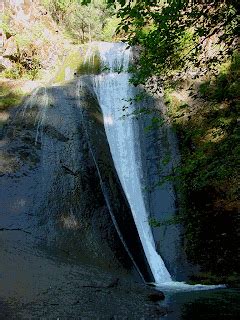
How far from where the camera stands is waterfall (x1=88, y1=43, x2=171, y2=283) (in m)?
11.0

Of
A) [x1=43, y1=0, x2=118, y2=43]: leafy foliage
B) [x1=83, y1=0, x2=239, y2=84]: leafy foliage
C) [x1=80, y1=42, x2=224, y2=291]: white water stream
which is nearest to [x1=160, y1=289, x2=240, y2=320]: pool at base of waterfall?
[x1=80, y1=42, x2=224, y2=291]: white water stream

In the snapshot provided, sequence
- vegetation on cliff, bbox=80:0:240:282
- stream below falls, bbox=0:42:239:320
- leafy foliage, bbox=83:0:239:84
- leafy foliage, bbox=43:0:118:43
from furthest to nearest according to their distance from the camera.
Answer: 1. leafy foliage, bbox=43:0:118:43
2. stream below falls, bbox=0:42:239:320
3. vegetation on cliff, bbox=80:0:240:282
4. leafy foliage, bbox=83:0:239:84

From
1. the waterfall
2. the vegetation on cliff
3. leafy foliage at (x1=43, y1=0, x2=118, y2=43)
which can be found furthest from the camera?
leafy foliage at (x1=43, y1=0, x2=118, y2=43)

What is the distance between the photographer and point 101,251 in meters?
9.23

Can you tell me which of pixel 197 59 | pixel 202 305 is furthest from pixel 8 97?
pixel 197 59

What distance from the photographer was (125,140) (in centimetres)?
1459

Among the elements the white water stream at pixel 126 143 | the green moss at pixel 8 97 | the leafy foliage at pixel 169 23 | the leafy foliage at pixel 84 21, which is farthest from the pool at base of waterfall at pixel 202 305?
the leafy foliage at pixel 84 21

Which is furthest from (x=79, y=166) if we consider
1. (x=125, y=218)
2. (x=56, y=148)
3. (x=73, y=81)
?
(x=73, y=81)

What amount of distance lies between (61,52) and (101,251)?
1519cm

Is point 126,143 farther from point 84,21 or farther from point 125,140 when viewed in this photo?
point 84,21

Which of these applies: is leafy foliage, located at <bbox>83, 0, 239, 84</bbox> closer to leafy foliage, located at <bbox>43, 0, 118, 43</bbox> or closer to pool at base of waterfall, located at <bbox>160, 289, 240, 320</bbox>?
pool at base of waterfall, located at <bbox>160, 289, 240, 320</bbox>

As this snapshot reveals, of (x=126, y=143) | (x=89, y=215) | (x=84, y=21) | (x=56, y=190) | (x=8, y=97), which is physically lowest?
(x=89, y=215)

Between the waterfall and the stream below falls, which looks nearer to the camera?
the stream below falls

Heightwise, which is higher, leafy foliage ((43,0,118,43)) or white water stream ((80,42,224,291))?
leafy foliage ((43,0,118,43))
